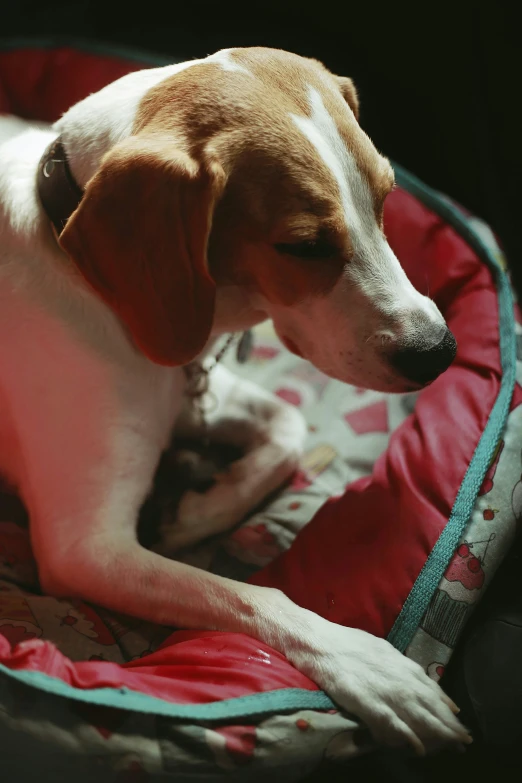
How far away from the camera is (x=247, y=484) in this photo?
5.54ft

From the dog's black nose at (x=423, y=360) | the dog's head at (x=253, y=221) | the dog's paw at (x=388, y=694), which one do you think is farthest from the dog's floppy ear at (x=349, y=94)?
the dog's paw at (x=388, y=694)

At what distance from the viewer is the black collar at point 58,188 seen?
1271 mm

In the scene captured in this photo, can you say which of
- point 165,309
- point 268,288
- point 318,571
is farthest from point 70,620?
point 268,288

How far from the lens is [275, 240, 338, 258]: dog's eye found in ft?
3.92

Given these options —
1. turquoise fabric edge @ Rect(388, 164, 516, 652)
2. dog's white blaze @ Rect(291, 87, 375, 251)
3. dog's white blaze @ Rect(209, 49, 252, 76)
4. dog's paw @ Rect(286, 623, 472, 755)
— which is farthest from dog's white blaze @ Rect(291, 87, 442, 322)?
dog's paw @ Rect(286, 623, 472, 755)

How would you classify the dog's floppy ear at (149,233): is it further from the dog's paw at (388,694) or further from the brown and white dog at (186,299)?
the dog's paw at (388,694)

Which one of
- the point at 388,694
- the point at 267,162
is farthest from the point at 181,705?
the point at 267,162

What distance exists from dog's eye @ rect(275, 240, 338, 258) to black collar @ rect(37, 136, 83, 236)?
0.36 metres

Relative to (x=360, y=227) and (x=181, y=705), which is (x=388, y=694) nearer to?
(x=181, y=705)

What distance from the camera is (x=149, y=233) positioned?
117cm

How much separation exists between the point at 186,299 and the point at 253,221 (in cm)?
17

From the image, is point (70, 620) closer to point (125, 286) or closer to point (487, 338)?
point (125, 286)

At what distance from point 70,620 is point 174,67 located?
3.34 ft

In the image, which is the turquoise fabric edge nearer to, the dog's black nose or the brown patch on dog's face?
the dog's black nose
